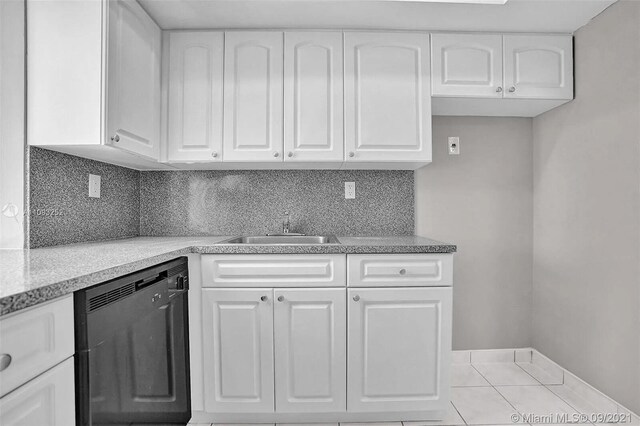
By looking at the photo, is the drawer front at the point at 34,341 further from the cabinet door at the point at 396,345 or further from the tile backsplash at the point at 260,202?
the tile backsplash at the point at 260,202

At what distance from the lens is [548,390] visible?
6.79ft

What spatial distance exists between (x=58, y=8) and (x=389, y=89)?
1527mm

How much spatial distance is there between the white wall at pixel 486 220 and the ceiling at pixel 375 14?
2.01ft

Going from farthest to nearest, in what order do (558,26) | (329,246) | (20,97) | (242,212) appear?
(242,212) < (558,26) < (329,246) < (20,97)

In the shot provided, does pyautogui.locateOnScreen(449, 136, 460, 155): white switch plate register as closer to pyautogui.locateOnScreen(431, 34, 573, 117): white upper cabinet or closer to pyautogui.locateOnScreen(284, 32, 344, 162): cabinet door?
pyautogui.locateOnScreen(431, 34, 573, 117): white upper cabinet

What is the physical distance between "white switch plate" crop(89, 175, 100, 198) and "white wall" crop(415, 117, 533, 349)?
6.21 feet

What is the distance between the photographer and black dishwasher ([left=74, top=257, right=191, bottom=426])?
3.06 ft

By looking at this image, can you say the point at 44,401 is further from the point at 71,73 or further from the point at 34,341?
the point at 71,73

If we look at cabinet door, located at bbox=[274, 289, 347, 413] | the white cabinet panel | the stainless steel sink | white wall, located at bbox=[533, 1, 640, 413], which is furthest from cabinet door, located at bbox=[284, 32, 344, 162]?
white wall, located at bbox=[533, 1, 640, 413]

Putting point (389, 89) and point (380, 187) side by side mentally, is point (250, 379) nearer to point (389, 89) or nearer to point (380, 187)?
point (380, 187)

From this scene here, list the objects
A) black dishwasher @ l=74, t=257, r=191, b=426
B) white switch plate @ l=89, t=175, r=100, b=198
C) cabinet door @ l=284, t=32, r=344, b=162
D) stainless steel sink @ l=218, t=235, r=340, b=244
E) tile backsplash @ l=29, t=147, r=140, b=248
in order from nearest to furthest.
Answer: black dishwasher @ l=74, t=257, r=191, b=426
tile backsplash @ l=29, t=147, r=140, b=248
white switch plate @ l=89, t=175, r=100, b=198
cabinet door @ l=284, t=32, r=344, b=162
stainless steel sink @ l=218, t=235, r=340, b=244

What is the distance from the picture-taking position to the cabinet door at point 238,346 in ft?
5.61

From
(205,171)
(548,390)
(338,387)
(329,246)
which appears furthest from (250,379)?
(548,390)

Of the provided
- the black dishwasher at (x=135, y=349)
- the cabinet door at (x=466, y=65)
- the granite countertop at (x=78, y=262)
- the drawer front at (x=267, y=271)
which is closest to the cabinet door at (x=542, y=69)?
the cabinet door at (x=466, y=65)
